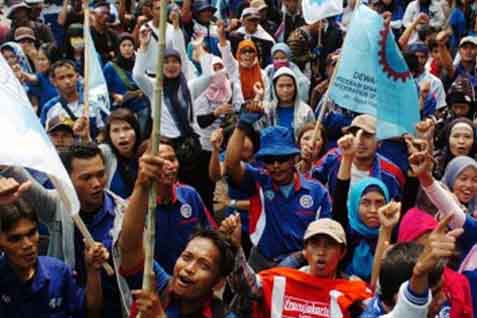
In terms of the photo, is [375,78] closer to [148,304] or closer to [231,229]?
[231,229]

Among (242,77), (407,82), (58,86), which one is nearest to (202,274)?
(407,82)

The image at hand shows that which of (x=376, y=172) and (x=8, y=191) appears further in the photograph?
(x=376, y=172)

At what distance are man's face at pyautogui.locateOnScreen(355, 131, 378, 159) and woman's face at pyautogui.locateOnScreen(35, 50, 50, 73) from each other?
4101 mm

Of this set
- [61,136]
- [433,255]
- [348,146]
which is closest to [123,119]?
[61,136]

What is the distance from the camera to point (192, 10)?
11.6 m

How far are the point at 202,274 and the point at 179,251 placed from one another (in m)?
1.21

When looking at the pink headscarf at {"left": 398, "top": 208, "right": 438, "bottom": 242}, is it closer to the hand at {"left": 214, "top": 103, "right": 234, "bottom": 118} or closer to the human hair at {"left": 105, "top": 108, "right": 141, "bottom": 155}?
the human hair at {"left": 105, "top": 108, "right": 141, "bottom": 155}

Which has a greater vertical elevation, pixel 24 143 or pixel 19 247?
pixel 24 143

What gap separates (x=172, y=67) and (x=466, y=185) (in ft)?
8.60

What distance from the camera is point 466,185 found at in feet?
19.2

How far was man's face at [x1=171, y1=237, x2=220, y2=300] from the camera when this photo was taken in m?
3.88

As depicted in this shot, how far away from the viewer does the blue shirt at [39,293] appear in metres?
3.96

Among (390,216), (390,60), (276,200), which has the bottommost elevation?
(276,200)

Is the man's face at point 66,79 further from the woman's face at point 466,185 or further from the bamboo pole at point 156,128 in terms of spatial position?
the bamboo pole at point 156,128
